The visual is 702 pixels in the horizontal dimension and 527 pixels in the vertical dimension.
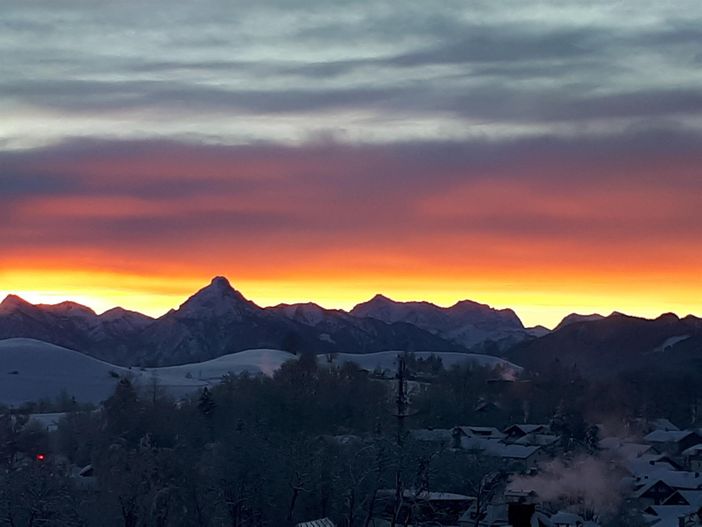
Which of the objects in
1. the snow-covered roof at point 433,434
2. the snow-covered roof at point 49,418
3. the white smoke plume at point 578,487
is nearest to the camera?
the white smoke plume at point 578,487

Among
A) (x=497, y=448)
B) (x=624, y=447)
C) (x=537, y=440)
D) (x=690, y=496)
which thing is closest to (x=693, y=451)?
(x=624, y=447)

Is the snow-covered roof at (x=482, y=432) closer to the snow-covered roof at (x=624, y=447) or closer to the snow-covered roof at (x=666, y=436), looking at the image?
the snow-covered roof at (x=624, y=447)

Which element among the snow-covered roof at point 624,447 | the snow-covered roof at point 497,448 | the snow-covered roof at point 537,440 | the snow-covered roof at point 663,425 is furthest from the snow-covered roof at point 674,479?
the snow-covered roof at point 663,425

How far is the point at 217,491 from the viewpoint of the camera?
70812 millimetres

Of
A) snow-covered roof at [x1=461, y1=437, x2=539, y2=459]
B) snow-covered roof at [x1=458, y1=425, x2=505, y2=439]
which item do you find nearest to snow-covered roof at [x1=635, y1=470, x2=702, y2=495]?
snow-covered roof at [x1=461, y1=437, x2=539, y2=459]

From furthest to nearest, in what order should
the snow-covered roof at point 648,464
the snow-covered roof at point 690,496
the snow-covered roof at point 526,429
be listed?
the snow-covered roof at point 526,429 < the snow-covered roof at point 648,464 < the snow-covered roof at point 690,496

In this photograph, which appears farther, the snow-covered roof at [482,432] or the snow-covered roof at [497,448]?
the snow-covered roof at [482,432]

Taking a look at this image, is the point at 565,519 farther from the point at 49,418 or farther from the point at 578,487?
the point at 49,418

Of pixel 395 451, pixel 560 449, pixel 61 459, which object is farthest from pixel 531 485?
pixel 61 459

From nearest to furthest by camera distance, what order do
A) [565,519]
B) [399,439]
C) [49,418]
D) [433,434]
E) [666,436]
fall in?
[399,439], [565,519], [433,434], [666,436], [49,418]

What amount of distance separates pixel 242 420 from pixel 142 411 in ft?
49.7

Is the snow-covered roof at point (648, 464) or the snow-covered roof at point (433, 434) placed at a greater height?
the snow-covered roof at point (433, 434)

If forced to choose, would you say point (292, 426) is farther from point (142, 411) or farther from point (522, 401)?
point (522, 401)

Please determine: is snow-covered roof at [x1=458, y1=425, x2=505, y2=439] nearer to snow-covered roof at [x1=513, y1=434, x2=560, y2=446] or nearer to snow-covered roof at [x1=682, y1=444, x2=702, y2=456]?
snow-covered roof at [x1=513, y1=434, x2=560, y2=446]
